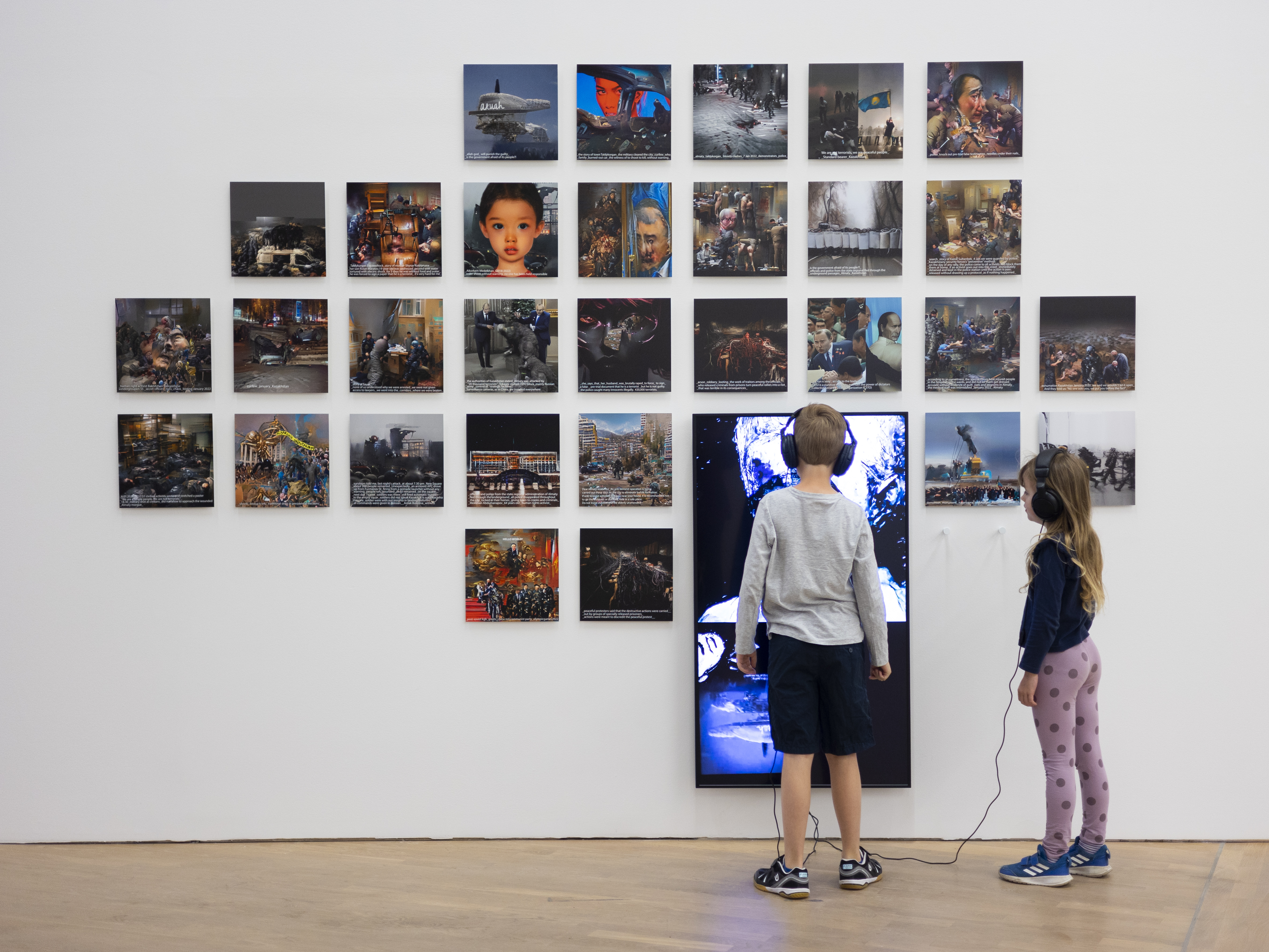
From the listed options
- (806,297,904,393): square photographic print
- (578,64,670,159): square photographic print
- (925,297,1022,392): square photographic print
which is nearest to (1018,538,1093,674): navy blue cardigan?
(925,297,1022,392): square photographic print

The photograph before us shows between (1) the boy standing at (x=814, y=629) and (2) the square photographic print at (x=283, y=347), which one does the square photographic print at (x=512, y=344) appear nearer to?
(2) the square photographic print at (x=283, y=347)

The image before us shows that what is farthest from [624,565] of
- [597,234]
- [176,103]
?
[176,103]

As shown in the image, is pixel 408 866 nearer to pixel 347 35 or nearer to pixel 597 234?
pixel 597 234

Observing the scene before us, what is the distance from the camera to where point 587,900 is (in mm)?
3273

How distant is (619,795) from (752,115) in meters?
2.88

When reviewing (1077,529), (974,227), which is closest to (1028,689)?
(1077,529)

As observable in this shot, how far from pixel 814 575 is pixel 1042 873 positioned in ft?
4.60

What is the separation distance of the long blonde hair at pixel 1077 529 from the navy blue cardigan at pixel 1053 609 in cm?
2

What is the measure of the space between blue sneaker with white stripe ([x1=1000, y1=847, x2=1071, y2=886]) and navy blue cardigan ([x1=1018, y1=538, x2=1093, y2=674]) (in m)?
0.72

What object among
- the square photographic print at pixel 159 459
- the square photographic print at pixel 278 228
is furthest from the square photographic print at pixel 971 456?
the square photographic print at pixel 159 459

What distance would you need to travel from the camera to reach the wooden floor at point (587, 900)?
2979 mm

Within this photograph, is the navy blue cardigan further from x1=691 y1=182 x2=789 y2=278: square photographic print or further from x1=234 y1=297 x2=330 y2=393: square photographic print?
x1=234 y1=297 x2=330 y2=393: square photographic print

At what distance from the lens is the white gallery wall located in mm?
3844

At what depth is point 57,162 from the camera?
3.88m
